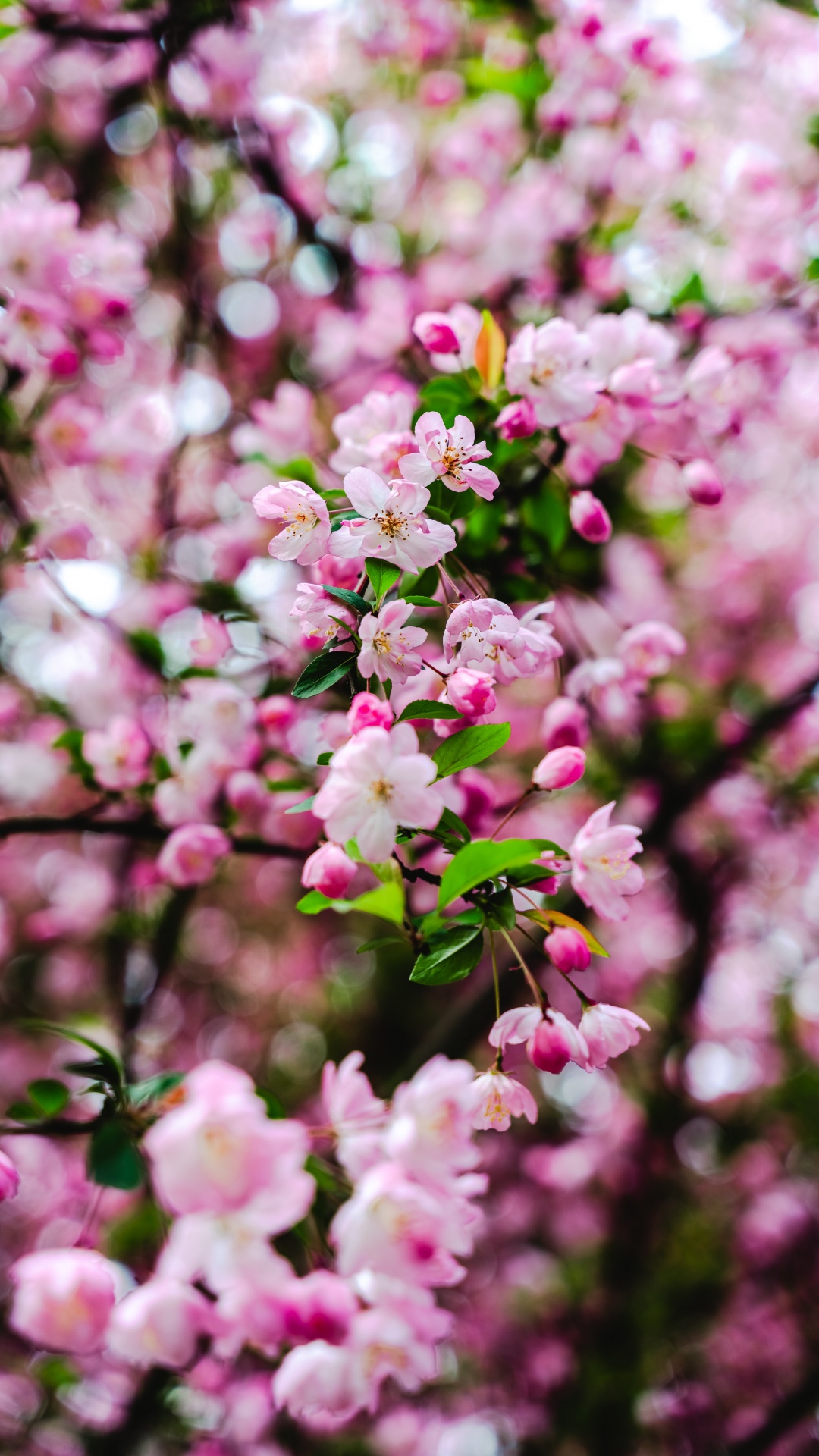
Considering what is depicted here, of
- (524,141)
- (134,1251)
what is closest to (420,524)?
(524,141)

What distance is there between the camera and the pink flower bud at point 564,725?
117 centimetres

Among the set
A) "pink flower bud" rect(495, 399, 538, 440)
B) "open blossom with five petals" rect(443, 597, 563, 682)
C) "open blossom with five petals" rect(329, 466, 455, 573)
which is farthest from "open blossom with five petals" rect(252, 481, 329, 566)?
"pink flower bud" rect(495, 399, 538, 440)

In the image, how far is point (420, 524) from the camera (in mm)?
875

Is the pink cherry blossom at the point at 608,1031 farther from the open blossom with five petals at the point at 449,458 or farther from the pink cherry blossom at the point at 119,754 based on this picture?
the pink cherry blossom at the point at 119,754

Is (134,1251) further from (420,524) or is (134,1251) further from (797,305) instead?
(797,305)

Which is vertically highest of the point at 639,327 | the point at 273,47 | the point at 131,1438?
the point at 639,327

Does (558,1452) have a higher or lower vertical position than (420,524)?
lower

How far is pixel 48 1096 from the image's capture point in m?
1.01

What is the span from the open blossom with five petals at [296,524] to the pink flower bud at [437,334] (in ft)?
1.10

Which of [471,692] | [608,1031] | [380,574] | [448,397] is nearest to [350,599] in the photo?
[380,574]

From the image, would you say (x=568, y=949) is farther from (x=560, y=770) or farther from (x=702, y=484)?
(x=702, y=484)

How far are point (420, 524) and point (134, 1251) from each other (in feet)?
7.40

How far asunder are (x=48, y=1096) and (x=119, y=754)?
1.84 feet

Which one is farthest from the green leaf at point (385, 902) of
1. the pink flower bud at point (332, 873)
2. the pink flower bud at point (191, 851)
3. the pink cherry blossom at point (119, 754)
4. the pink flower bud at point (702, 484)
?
the pink flower bud at point (702, 484)
